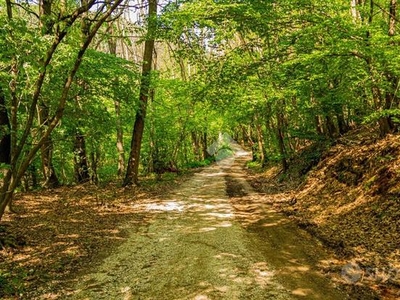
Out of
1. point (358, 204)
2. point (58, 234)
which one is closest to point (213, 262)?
point (58, 234)

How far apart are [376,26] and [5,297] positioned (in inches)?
384

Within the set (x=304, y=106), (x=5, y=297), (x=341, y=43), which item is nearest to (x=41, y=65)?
(x=5, y=297)

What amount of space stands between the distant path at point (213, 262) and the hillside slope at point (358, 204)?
2.48ft

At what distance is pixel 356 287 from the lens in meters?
5.43

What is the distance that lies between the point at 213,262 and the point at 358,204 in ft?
15.9

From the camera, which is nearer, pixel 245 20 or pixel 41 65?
pixel 41 65

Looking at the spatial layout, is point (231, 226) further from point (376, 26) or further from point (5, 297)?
point (376, 26)

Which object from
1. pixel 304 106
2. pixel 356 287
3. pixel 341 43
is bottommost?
pixel 356 287

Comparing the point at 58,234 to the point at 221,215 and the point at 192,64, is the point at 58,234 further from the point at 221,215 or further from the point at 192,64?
the point at 192,64

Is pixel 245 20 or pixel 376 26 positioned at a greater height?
pixel 245 20

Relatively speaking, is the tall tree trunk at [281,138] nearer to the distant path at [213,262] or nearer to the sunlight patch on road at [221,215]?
the distant path at [213,262]

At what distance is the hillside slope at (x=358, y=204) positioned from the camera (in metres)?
6.22

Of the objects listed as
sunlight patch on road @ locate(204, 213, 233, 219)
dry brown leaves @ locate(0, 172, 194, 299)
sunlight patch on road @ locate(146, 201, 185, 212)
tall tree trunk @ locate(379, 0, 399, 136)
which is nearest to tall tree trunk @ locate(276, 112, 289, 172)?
tall tree trunk @ locate(379, 0, 399, 136)

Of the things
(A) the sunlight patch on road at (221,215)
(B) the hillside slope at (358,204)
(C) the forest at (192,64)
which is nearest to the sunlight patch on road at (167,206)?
(A) the sunlight patch on road at (221,215)
